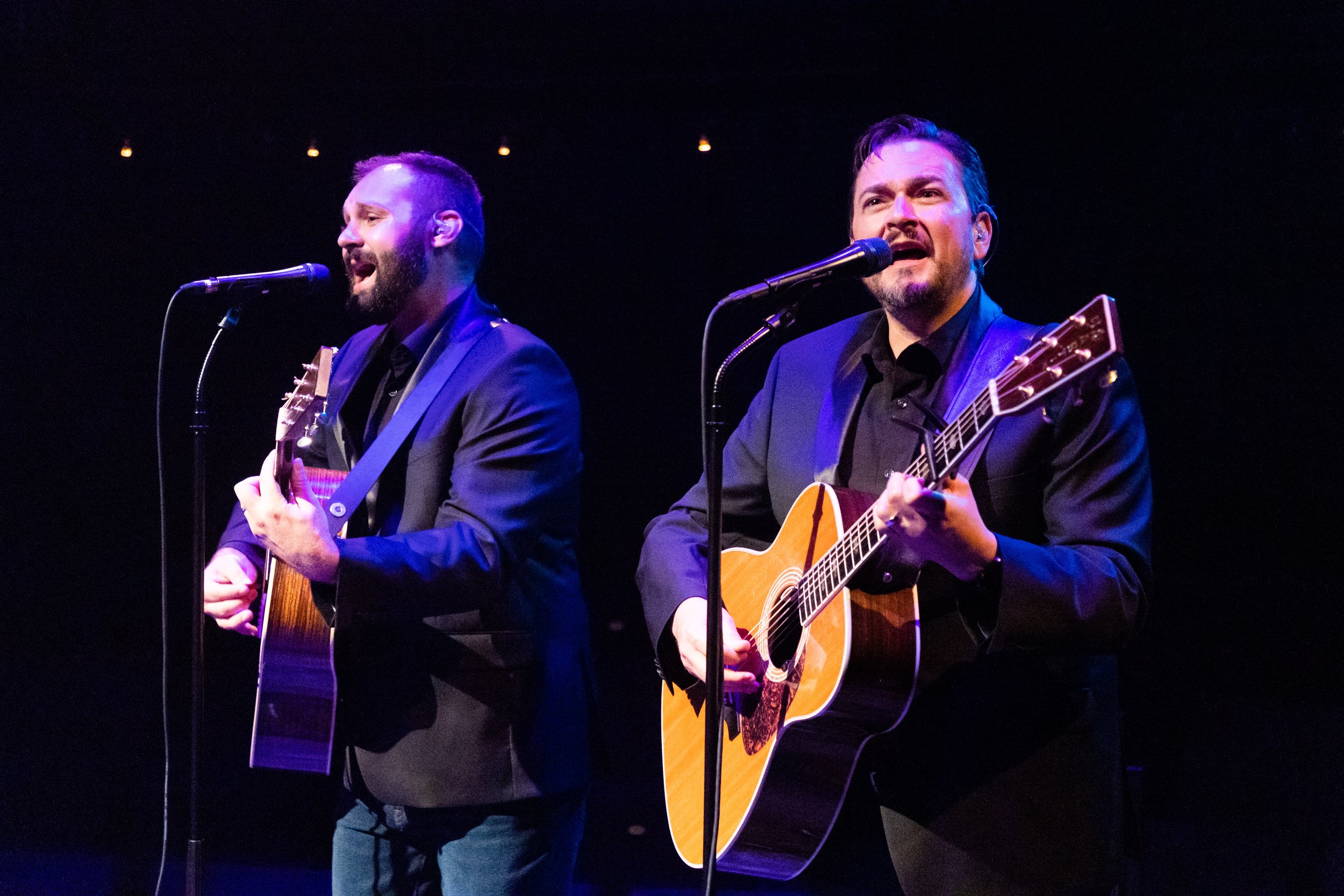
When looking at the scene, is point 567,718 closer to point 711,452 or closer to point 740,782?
point 740,782

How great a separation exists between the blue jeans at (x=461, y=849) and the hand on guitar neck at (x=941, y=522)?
1.14 m

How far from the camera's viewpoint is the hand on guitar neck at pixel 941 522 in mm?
1776

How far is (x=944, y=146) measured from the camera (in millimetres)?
2510

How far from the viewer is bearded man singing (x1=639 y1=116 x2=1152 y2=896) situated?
1870 millimetres

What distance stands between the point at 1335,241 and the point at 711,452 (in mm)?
2850

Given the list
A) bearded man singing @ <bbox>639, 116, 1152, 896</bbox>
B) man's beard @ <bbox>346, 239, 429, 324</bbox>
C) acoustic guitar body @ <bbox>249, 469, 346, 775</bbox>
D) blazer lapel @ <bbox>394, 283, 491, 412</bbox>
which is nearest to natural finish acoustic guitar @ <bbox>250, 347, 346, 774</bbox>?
acoustic guitar body @ <bbox>249, 469, 346, 775</bbox>

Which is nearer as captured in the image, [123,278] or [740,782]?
[740,782]

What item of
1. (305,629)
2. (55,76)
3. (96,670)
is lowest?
(96,670)

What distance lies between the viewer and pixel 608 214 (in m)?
4.40

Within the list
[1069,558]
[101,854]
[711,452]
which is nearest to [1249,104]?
[1069,558]

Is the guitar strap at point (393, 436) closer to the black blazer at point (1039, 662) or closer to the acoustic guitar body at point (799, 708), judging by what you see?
the acoustic guitar body at point (799, 708)

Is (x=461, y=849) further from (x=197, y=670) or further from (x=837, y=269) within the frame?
(x=837, y=269)

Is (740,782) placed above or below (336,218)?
below

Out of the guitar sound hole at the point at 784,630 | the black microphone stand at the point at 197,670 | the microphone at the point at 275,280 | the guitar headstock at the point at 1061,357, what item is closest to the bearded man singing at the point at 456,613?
the black microphone stand at the point at 197,670
